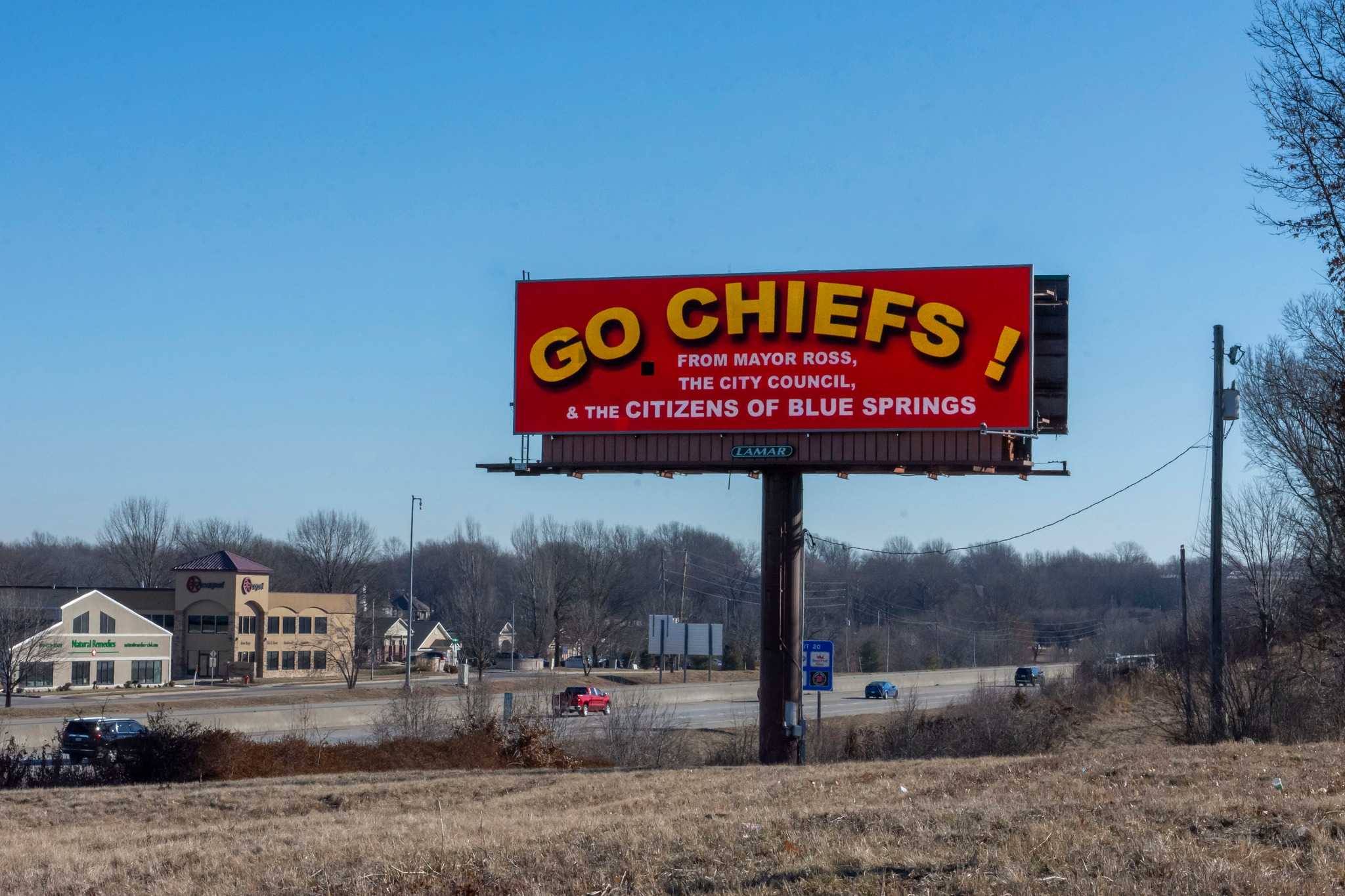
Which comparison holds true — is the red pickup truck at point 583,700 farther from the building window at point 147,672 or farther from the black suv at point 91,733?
the building window at point 147,672

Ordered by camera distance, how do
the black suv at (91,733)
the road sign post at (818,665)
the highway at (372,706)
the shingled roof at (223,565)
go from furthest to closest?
the shingled roof at (223,565), the highway at (372,706), the black suv at (91,733), the road sign post at (818,665)

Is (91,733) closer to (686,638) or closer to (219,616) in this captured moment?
(686,638)

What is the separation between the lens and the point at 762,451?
2377 cm

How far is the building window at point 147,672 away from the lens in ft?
246

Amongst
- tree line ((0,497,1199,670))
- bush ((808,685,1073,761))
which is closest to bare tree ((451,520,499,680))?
tree line ((0,497,1199,670))

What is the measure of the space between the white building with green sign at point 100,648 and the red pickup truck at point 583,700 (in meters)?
31.0

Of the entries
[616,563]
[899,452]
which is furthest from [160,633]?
[899,452]

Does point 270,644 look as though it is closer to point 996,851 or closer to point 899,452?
point 899,452

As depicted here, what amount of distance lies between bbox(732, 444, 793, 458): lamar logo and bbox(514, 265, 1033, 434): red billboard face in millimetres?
328

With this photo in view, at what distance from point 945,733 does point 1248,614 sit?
821 inches

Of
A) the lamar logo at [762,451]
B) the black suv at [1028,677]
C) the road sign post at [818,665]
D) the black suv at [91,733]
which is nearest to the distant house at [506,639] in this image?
the black suv at [1028,677]

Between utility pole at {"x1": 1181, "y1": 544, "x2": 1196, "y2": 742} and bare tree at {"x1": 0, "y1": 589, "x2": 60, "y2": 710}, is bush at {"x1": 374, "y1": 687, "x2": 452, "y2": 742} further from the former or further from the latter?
bare tree at {"x1": 0, "y1": 589, "x2": 60, "y2": 710}

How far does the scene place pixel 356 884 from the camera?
10.4 metres

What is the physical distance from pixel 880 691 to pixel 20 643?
44911mm
